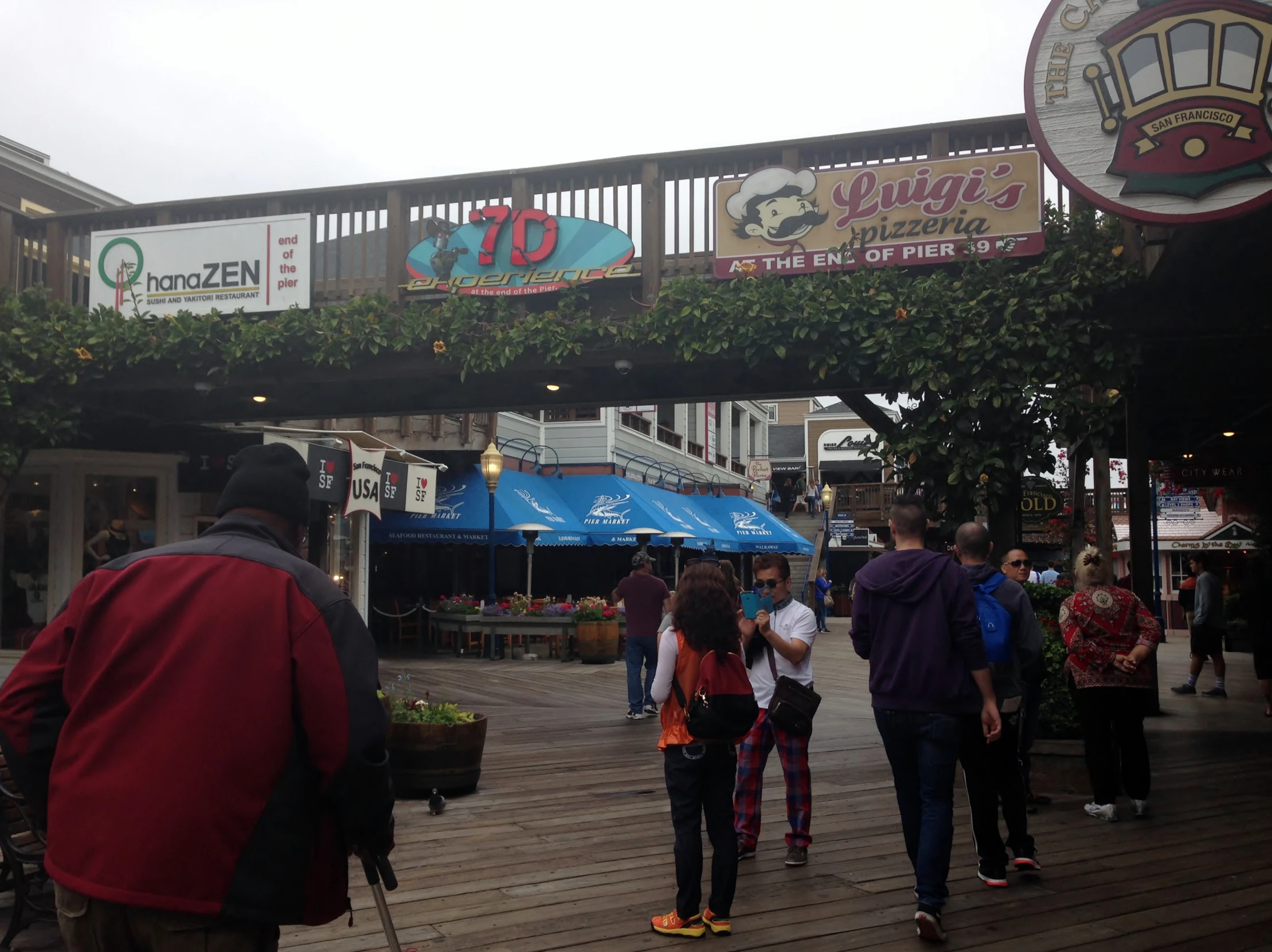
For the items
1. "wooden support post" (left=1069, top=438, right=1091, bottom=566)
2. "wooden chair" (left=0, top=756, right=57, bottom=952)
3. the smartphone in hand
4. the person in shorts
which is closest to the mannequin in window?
"wooden chair" (left=0, top=756, right=57, bottom=952)

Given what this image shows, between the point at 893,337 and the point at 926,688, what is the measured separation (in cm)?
393

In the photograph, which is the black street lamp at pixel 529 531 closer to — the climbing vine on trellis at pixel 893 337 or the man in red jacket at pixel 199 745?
the climbing vine on trellis at pixel 893 337

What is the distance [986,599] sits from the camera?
5.38m

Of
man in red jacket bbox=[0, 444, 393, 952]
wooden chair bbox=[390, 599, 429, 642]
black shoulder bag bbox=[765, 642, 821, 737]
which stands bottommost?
wooden chair bbox=[390, 599, 429, 642]

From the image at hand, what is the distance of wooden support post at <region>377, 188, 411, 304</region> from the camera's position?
9.16 metres

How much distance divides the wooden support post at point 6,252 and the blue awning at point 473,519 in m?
9.26

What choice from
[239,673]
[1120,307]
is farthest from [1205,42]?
[239,673]

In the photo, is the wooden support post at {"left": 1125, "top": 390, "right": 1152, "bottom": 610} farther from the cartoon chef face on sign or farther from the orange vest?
the orange vest

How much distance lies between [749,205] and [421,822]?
5.09m

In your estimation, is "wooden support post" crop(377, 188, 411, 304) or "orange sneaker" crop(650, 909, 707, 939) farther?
"wooden support post" crop(377, 188, 411, 304)

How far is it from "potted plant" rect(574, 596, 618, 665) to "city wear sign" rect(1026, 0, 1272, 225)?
1225 cm

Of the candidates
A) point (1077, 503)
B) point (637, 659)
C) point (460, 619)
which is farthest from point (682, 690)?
point (460, 619)

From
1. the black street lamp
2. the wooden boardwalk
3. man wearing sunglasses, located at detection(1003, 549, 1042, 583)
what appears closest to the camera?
the wooden boardwalk

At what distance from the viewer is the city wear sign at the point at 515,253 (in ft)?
28.6
